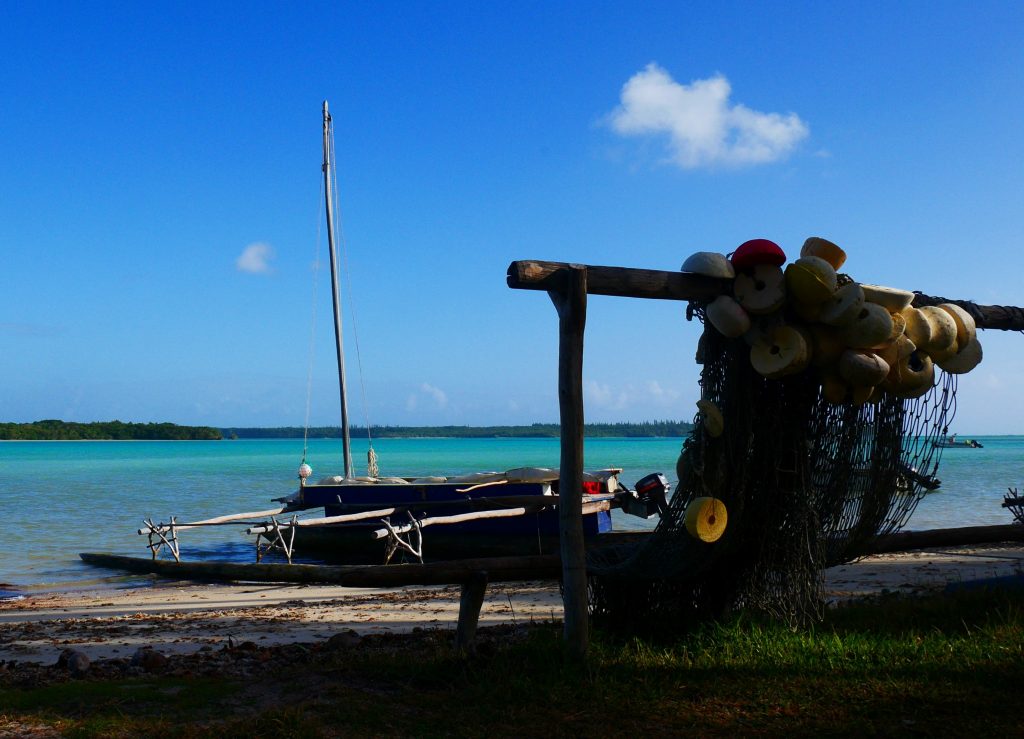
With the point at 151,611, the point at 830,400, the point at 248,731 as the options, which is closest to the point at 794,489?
the point at 830,400

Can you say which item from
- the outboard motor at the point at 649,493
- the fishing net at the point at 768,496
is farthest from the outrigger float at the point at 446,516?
the fishing net at the point at 768,496

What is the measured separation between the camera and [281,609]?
9945 millimetres

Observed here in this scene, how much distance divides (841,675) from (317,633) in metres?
4.70

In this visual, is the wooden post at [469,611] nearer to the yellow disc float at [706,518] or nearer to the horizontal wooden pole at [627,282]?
the yellow disc float at [706,518]

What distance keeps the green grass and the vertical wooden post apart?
0.79 ft

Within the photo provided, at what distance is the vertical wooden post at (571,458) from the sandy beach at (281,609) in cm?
219

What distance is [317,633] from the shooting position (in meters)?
7.71

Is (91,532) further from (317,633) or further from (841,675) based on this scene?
(841,675)

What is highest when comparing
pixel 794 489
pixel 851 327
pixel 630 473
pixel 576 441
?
pixel 851 327

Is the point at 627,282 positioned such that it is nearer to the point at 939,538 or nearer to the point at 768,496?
the point at 768,496

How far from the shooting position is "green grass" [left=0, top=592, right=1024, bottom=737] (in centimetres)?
396

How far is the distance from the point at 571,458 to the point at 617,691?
1.23m

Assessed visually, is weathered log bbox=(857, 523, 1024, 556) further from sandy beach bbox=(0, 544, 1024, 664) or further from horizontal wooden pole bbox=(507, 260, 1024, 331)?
horizontal wooden pole bbox=(507, 260, 1024, 331)

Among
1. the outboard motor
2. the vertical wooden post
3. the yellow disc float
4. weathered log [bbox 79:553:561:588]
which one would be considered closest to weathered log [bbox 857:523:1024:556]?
the yellow disc float
